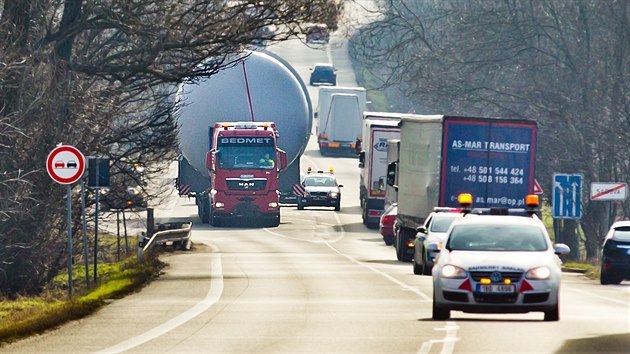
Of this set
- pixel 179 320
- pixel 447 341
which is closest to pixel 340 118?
pixel 179 320

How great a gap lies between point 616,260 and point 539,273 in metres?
14.2

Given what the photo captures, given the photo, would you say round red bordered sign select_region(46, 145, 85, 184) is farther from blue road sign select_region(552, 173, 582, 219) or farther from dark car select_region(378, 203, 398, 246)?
dark car select_region(378, 203, 398, 246)

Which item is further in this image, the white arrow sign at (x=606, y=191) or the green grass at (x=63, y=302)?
the white arrow sign at (x=606, y=191)

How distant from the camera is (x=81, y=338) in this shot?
1739cm

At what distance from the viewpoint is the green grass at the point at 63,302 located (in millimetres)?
18922

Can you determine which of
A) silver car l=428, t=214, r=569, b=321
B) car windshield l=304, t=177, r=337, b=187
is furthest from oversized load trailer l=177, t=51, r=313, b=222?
silver car l=428, t=214, r=569, b=321

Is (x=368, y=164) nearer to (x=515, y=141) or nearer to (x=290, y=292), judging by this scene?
(x=515, y=141)

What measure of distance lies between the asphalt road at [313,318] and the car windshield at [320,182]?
2939cm

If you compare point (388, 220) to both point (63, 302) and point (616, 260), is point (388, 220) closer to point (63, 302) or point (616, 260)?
point (616, 260)

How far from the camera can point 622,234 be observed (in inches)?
1300

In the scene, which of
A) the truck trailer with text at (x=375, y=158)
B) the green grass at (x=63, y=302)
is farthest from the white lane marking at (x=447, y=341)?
the truck trailer with text at (x=375, y=158)

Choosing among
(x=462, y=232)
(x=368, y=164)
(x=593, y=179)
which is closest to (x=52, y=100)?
(x=462, y=232)

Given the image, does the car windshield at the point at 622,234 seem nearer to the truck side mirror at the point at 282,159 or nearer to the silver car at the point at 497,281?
the silver car at the point at 497,281

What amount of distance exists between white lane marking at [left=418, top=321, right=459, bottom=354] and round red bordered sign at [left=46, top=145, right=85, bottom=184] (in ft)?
35.5
